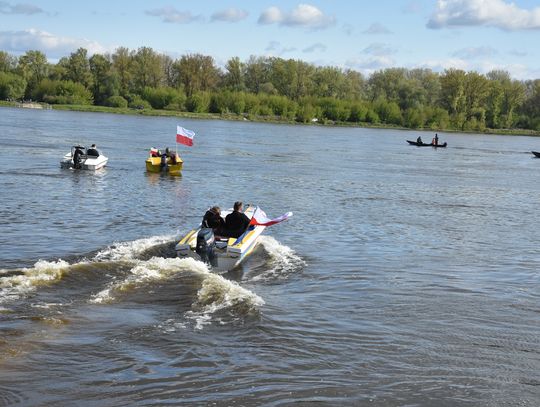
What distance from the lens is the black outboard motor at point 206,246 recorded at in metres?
16.8

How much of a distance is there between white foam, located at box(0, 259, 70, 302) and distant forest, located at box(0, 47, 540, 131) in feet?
388

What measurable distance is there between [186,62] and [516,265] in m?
131

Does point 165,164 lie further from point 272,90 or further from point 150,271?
point 272,90

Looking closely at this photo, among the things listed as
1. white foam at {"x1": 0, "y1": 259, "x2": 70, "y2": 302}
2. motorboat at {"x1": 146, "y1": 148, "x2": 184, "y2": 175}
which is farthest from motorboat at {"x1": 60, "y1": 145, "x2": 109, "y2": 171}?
white foam at {"x1": 0, "y1": 259, "x2": 70, "y2": 302}

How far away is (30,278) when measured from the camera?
15156mm

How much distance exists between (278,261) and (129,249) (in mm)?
4170

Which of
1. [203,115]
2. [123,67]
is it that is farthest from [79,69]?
[203,115]

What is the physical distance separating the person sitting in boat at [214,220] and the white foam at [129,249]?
2024mm

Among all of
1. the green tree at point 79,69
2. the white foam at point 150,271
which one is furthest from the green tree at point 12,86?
the white foam at point 150,271

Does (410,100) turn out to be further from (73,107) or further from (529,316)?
(529,316)

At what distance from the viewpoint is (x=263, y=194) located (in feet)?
113

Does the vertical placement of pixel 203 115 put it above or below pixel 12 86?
below

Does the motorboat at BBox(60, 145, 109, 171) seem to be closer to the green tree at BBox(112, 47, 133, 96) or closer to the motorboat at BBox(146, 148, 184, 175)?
the motorboat at BBox(146, 148, 184, 175)

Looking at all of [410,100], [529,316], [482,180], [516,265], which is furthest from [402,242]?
[410,100]
